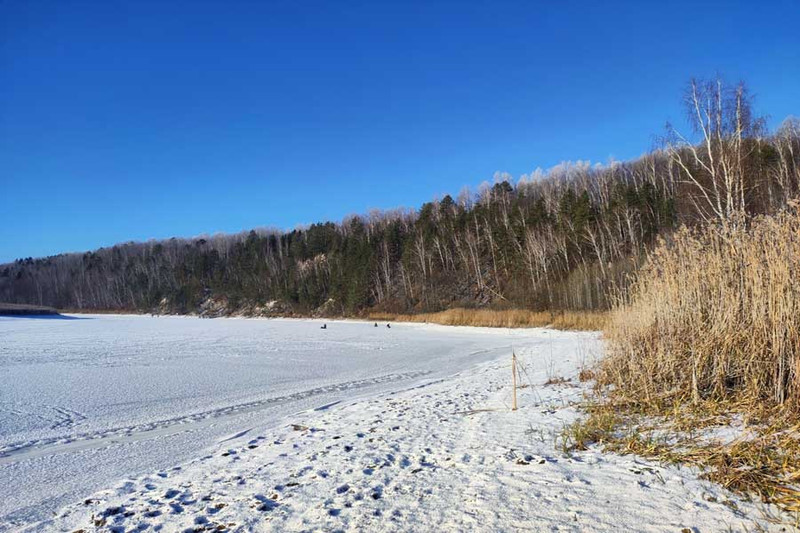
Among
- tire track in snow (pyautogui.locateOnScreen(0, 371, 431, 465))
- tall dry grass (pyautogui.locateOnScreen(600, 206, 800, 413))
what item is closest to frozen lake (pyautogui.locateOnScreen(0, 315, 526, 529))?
tire track in snow (pyautogui.locateOnScreen(0, 371, 431, 465))

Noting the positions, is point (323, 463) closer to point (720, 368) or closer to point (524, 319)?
point (720, 368)

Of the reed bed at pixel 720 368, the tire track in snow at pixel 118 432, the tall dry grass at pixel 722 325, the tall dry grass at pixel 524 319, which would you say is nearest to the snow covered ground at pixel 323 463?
the tire track in snow at pixel 118 432

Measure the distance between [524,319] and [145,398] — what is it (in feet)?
91.9

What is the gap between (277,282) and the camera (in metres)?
79.4

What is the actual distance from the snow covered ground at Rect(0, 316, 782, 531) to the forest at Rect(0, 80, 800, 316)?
19.5ft

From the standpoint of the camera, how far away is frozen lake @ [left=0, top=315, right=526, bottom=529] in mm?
5602

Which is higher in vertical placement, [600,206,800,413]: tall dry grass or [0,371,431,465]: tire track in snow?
[600,206,800,413]: tall dry grass

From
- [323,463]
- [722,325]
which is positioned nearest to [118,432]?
[323,463]

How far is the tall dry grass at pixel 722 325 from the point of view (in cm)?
514

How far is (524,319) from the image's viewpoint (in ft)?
110

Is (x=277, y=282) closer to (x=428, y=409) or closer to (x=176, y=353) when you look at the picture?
(x=176, y=353)

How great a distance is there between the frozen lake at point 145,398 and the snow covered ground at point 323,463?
4cm

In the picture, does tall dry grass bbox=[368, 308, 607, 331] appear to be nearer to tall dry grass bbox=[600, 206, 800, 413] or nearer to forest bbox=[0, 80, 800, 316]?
forest bbox=[0, 80, 800, 316]

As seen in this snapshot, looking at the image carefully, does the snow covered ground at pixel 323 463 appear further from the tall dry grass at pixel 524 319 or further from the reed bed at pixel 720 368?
the tall dry grass at pixel 524 319
